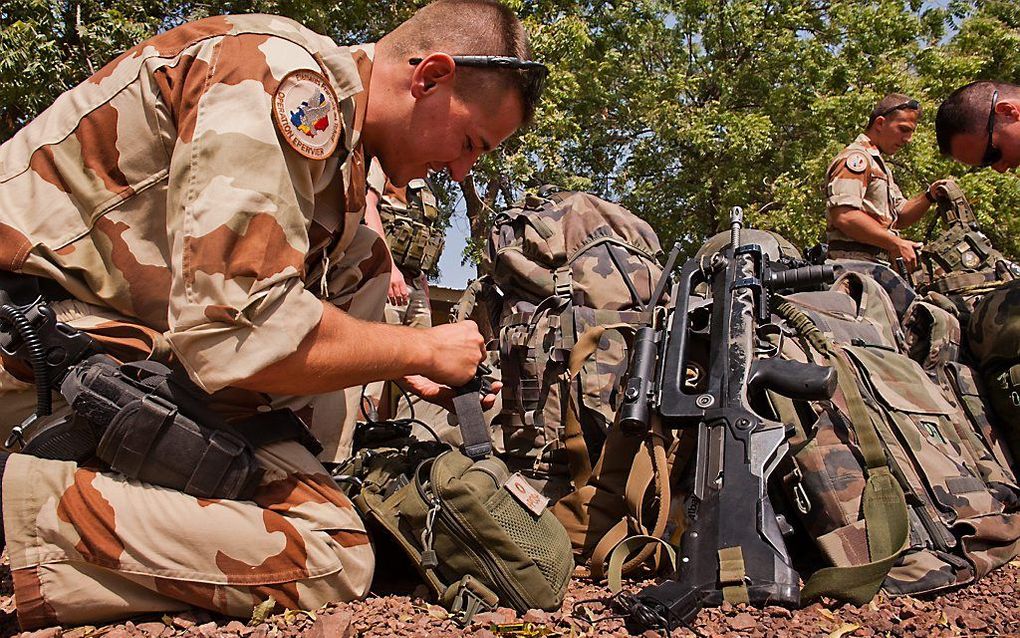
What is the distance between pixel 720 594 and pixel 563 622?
1.47 ft

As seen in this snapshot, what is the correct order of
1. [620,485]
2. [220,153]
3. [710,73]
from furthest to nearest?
1. [710,73]
2. [620,485]
3. [220,153]

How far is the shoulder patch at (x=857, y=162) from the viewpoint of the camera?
228 inches

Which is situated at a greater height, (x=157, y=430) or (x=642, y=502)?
(x=157, y=430)

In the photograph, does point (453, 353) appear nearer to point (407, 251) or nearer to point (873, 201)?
point (407, 251)

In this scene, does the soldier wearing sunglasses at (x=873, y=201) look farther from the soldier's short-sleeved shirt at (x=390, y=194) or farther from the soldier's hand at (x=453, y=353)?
the soldier's hand at (x=453, y=353)

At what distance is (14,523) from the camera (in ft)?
6.62

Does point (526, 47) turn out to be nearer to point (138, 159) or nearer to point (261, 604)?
point (138, 159)

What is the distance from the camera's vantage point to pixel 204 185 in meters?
1.88

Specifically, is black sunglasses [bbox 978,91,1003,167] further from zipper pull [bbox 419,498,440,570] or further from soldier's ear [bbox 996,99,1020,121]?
zipper pull [bbox 419,498,440,570]

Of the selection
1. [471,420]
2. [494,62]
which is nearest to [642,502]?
[471,420]

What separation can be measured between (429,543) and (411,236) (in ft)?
10.4

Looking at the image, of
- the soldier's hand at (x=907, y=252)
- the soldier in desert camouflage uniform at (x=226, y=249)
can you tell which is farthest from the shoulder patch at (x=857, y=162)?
the soldier in desert camouflage uniform at (x=226, y=249)

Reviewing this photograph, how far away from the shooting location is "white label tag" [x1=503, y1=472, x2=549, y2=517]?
7.79ft

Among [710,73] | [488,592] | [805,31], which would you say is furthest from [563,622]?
[805,31]
